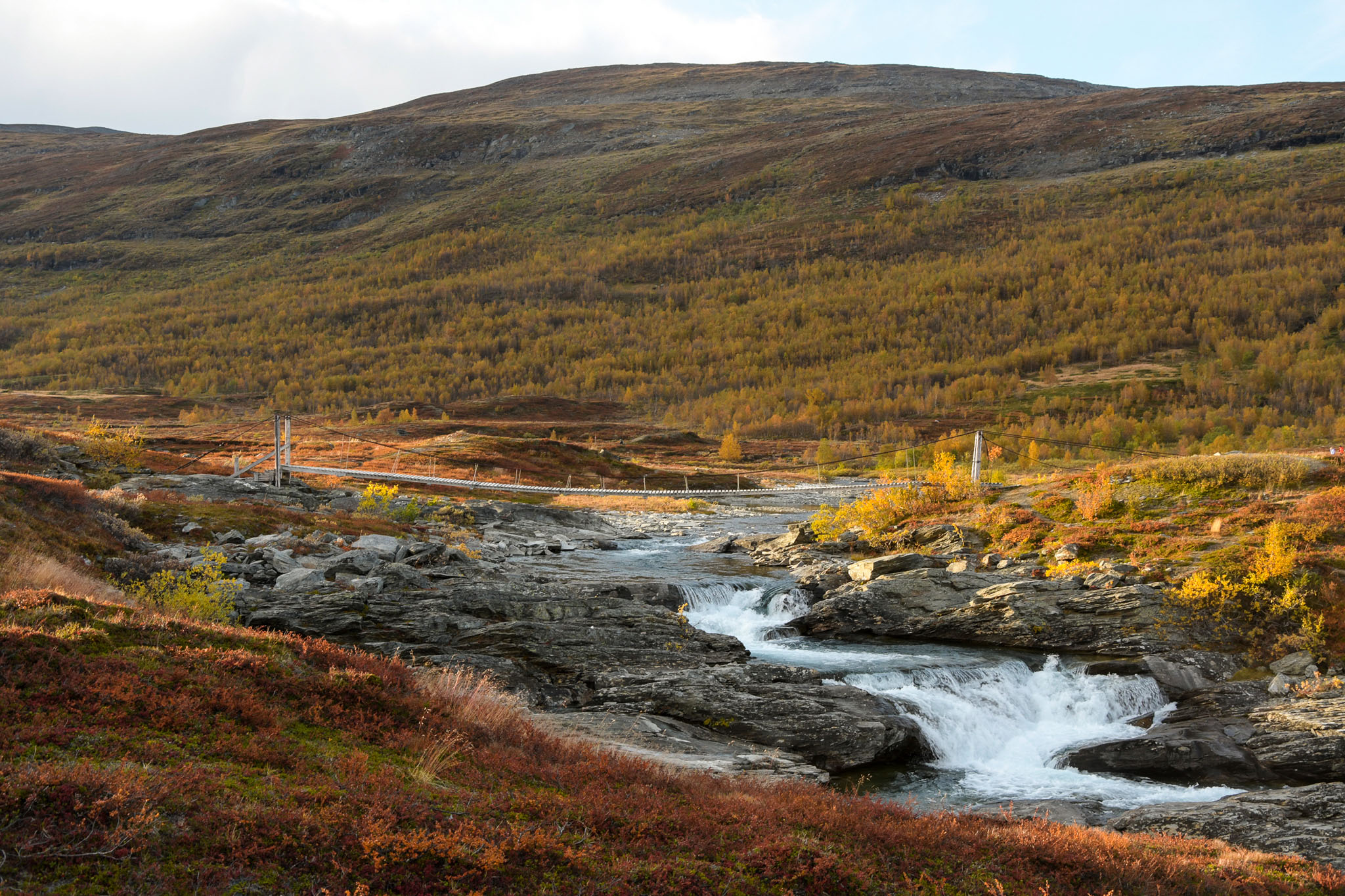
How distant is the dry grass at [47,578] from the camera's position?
1096 centimetres

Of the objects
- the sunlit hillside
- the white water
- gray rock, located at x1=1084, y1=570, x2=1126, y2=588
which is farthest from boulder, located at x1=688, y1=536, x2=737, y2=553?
the sunlit hillside

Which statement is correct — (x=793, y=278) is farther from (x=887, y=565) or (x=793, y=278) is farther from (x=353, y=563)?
(x=353, y=563)

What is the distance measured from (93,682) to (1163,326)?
368 ft

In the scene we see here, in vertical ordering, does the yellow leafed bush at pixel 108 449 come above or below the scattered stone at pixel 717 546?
above

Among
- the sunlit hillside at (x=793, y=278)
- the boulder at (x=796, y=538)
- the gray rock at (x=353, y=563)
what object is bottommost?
the boulder at (x=796, y=538)

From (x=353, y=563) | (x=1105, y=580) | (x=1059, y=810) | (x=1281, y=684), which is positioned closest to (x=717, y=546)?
(x=1105, y=580)

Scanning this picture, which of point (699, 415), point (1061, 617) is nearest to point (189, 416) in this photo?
point (699, 415)

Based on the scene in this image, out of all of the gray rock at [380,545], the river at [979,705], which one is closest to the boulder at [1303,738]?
the river at [979,705]

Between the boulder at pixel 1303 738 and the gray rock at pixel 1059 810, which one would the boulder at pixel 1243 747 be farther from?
the gray rock at pixel 1059 810

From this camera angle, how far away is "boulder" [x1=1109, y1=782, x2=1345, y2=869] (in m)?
9.18

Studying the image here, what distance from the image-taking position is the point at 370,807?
5504mm

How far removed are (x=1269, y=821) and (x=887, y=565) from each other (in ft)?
38.5

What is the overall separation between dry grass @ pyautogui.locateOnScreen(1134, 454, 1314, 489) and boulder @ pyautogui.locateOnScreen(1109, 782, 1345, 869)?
1480cm

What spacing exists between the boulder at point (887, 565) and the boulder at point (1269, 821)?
10670mm
